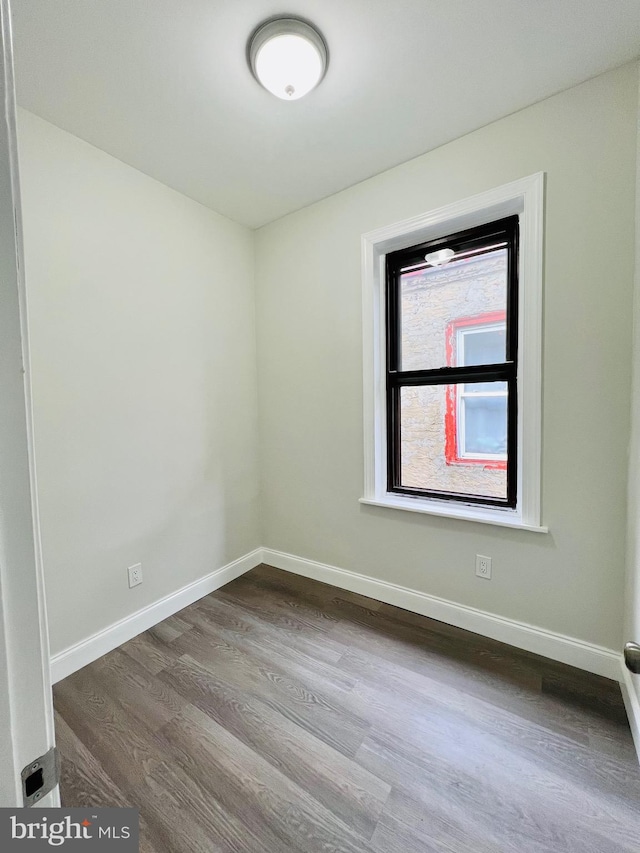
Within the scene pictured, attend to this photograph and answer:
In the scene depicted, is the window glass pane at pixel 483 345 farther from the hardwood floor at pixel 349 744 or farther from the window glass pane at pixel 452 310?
the hardwood floor at pixel 349 744

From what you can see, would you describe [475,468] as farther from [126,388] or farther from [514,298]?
[126,388]

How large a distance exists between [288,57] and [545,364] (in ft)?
5.37

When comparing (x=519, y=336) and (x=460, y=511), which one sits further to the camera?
(x=460, y=511)

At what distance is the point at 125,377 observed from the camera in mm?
1837

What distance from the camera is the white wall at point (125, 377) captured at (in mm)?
1572

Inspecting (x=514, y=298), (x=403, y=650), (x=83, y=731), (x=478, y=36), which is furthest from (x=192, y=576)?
(x=478, y=36)

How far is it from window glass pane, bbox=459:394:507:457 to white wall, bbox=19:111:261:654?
1535 millimetres

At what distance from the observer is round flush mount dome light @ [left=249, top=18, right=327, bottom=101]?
122 centimetres

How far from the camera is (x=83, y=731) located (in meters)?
1.33

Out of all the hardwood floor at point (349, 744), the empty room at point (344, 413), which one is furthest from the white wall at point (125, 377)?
the hardwood floor at point (349, 744)

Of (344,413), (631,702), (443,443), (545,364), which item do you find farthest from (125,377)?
(631,702)

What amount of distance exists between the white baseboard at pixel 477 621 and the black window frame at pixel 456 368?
1.91ft

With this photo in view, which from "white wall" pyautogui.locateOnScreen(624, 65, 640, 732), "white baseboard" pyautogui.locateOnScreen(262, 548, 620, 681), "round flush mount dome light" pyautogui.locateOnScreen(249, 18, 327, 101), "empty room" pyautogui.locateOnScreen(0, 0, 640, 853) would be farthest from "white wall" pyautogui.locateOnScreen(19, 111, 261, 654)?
"white wall" pyautogui.locateOnScreen(624, 65, 640, 732)

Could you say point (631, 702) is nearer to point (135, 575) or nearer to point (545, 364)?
point (545, 364)
